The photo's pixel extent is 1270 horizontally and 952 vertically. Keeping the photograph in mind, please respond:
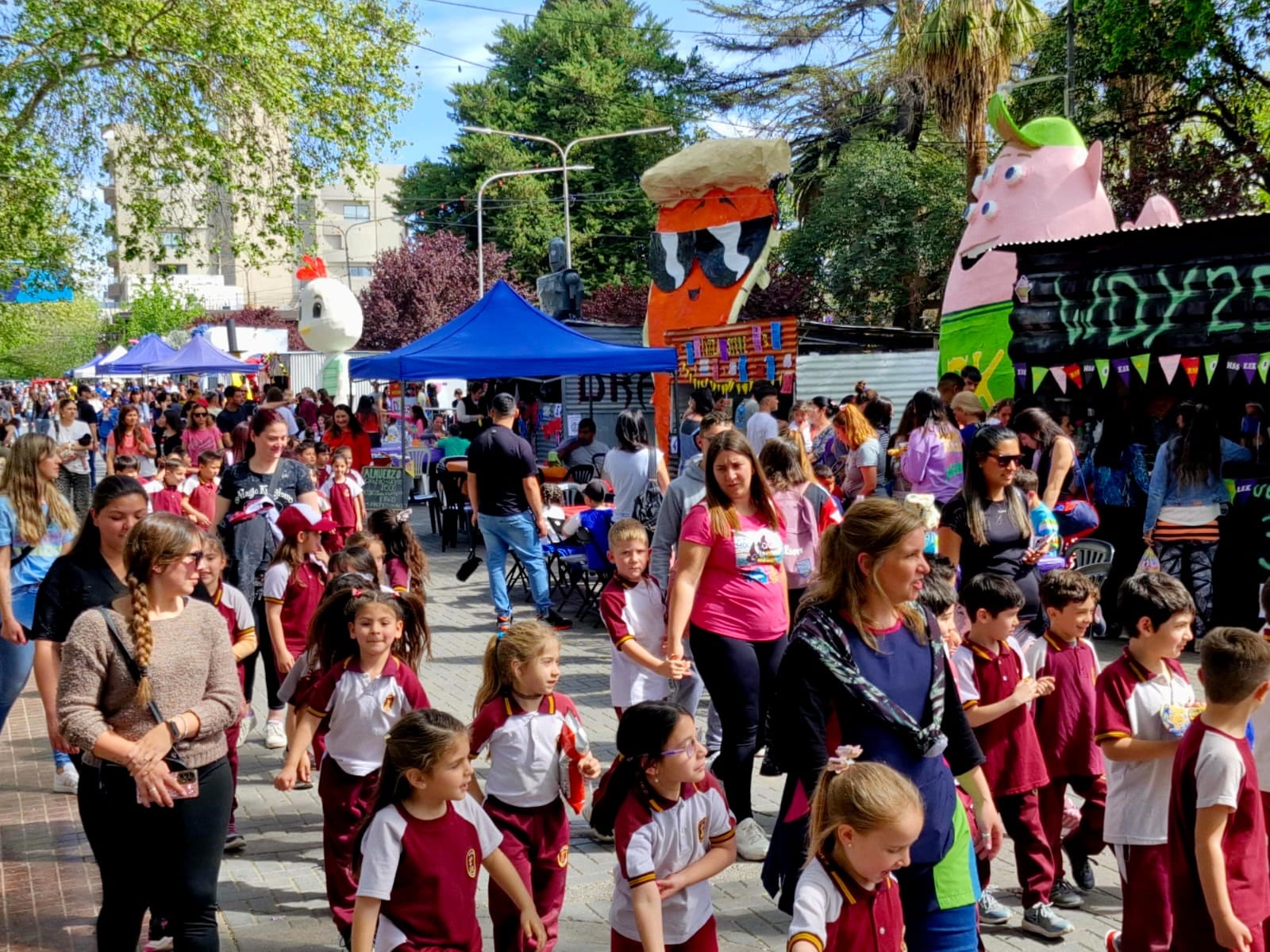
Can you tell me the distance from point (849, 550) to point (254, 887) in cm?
328

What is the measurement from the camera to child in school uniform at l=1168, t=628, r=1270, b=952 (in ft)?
Answer: 11.2

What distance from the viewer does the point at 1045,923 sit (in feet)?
15.3

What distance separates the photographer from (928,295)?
3186cm

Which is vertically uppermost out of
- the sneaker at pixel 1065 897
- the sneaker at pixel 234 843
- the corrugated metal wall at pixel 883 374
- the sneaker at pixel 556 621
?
the corrugated metal wall at pixel 883 374

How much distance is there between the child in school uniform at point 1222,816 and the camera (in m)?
3.41

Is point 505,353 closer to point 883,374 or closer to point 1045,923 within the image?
Result: point 883,374

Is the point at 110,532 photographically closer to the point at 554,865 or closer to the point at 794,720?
the point at 554,865

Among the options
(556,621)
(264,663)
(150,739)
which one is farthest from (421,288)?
(150,739)

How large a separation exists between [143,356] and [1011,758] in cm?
2670

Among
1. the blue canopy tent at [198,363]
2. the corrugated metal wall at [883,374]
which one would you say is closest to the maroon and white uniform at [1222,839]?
the corrugated metal wall at [883,374]

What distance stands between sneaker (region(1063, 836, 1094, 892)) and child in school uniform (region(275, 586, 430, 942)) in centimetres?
259

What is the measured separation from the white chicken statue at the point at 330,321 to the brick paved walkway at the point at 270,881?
1900 cm

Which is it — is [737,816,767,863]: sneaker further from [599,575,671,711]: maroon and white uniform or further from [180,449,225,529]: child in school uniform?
[180,449,225,529]: child in school uniform

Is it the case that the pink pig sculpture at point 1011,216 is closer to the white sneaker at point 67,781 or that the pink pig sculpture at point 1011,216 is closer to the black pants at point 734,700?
the black pants at point 734,700
